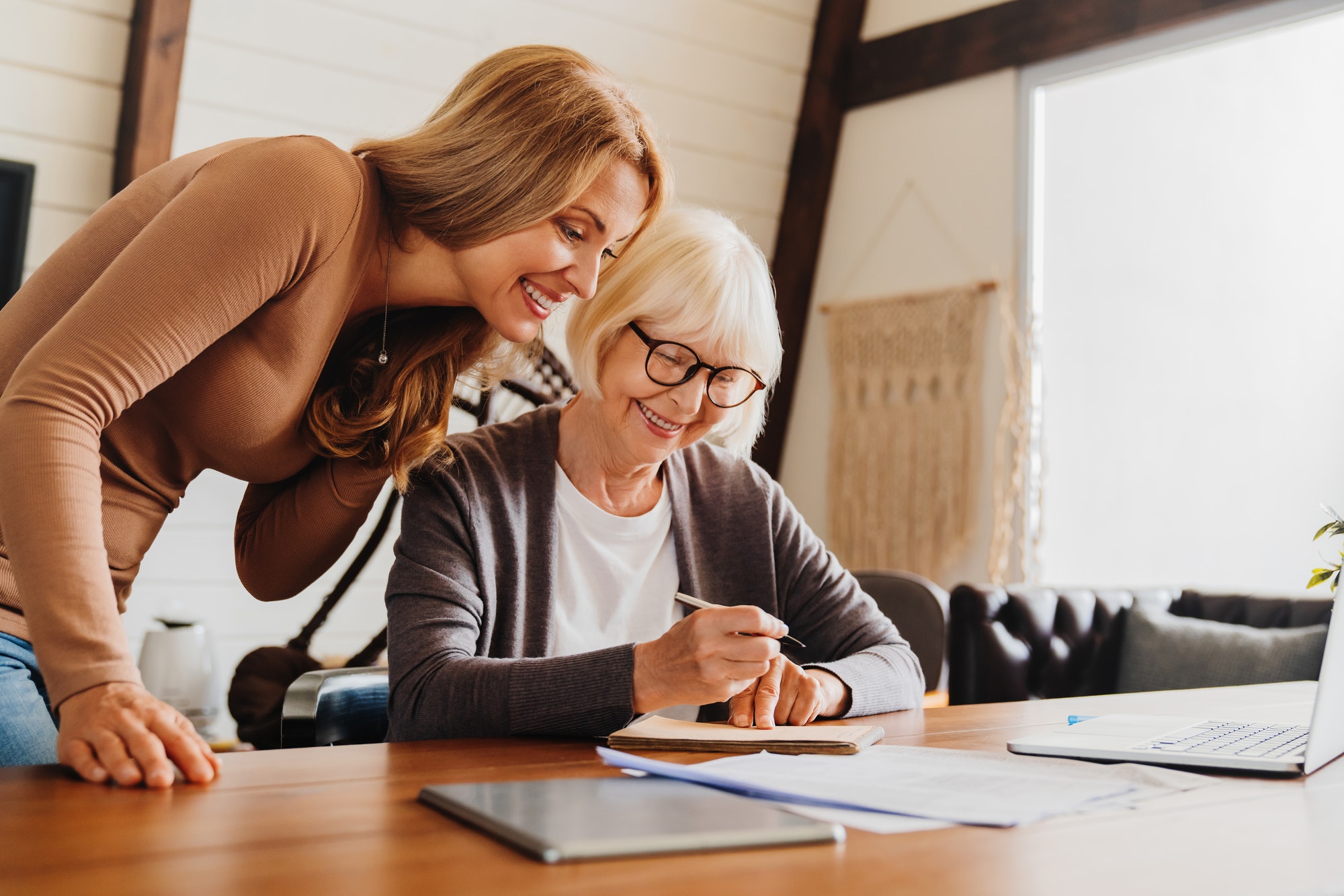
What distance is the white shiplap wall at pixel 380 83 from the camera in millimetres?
→ 3221

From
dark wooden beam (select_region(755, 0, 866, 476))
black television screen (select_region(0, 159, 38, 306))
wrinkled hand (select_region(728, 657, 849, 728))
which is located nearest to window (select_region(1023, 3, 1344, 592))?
dark wooden beam (select_region(755, 0, 866, 476))

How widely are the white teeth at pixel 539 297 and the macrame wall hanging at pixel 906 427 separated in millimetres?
2762

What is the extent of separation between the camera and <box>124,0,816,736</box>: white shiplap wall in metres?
3.22

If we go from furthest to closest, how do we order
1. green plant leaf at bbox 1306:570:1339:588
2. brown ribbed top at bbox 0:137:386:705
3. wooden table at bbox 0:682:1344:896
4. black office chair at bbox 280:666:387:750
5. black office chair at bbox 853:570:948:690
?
black office chair at bbox 853:570:948:690 → green plant leaf at bbox 1306:570:1339:588 → black office chair at bbox 280:666:387:750 → brown ribbed top at bbox 0:137:386:705 → wooden table at bbox 0:682:1344:896

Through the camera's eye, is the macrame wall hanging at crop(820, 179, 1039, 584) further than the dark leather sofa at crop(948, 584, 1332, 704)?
Yes

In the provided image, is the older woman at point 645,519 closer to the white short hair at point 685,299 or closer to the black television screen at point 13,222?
the white short hair at point 685,299

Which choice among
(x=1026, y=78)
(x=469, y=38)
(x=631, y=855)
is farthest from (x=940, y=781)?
(x=1026, y=78)

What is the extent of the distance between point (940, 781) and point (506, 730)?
1.55 feet

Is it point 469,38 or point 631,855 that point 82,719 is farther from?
point 469,38

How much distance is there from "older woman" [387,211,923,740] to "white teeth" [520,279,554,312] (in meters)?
0.15

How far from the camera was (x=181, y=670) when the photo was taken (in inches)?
116

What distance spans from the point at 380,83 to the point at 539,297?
7.54ft

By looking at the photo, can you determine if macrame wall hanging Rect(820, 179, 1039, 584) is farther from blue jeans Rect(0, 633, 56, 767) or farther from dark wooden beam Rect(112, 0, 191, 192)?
blue jeans Rect(0, 633, 56, 767)

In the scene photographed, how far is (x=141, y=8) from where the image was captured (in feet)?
9.84
